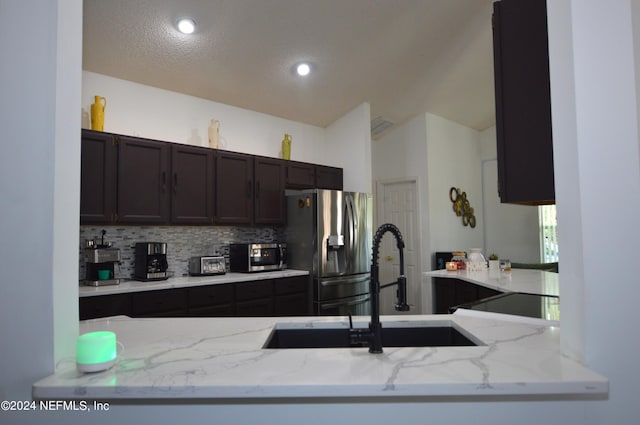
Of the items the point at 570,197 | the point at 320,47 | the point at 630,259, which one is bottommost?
the point at 630,259

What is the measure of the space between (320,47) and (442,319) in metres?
2.91

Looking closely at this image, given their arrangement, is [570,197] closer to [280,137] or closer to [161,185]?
[161,185]

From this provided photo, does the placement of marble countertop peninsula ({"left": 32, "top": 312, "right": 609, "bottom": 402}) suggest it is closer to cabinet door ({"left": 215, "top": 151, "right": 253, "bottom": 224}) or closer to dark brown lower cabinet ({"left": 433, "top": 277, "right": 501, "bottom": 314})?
dark brown lower cabinet ({"left": 433, "top": 277, "right": 501, "bottom": 314})

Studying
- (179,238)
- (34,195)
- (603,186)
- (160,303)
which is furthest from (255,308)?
(603,186)

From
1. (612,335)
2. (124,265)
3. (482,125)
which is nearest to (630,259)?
(612,335)

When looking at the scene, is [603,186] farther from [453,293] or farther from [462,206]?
[462,206]

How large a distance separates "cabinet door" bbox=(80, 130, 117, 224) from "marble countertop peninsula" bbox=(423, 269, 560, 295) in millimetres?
3056

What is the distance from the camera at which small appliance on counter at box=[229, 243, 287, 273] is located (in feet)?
12.7

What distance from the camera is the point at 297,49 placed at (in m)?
3.60

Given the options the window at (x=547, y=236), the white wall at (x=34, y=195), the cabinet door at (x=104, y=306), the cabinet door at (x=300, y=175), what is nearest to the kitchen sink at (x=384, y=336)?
the white wall at (x=34, y=195)

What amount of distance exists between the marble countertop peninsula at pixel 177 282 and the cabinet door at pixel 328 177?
4.02 ft

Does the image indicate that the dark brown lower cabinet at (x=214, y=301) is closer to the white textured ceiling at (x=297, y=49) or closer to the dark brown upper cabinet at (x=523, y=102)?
A: the white textured ceiling at (x=297, y=49)

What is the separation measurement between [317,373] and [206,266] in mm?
2850

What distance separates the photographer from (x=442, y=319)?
63.8 inches
